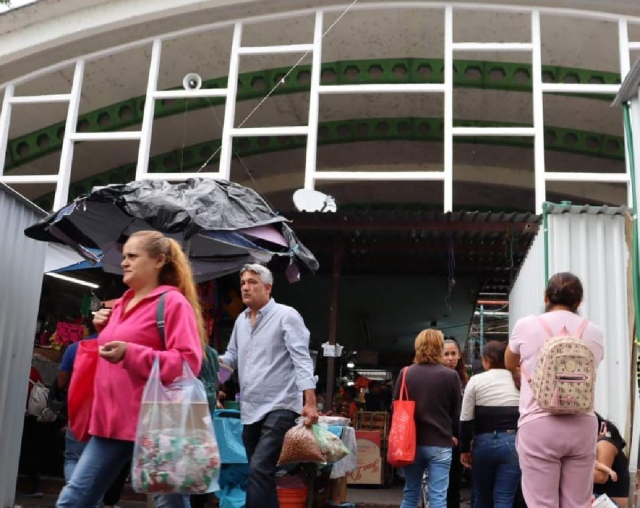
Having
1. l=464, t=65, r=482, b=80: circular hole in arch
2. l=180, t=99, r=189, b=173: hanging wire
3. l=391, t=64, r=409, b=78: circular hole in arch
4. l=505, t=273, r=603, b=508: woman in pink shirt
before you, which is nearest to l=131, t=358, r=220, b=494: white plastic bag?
l=505, t=273, r=603, b=508: woman in pink shirt

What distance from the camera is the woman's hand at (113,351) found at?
3.10 m

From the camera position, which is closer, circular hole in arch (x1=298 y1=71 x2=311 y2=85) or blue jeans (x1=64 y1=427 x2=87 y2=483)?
blue jeans (x1=64 y1=427 x2=87 y2=483)

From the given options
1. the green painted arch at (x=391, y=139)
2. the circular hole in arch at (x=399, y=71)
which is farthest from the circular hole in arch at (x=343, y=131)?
the circular hole in arch at (x=399, y=71)

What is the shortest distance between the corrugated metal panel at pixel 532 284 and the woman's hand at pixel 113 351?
4.09 m

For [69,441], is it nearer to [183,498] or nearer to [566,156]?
[183,498]

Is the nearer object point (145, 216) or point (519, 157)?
point (145, 216)

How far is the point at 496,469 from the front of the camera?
18.2 ft

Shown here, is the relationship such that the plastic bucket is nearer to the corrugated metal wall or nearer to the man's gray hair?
the man's gray hair

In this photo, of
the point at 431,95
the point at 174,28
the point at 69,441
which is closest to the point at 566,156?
the point at 431,95

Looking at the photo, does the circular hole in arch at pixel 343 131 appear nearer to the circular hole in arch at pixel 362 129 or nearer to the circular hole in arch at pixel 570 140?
the circular hole in arch at pixel 362 129

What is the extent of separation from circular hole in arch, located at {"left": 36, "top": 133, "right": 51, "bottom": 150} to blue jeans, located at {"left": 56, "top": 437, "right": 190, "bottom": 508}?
1061 centimetres

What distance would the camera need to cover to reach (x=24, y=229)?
256 inches

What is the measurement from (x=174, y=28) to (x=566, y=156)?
7154mm

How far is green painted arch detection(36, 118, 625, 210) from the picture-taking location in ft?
42.5
